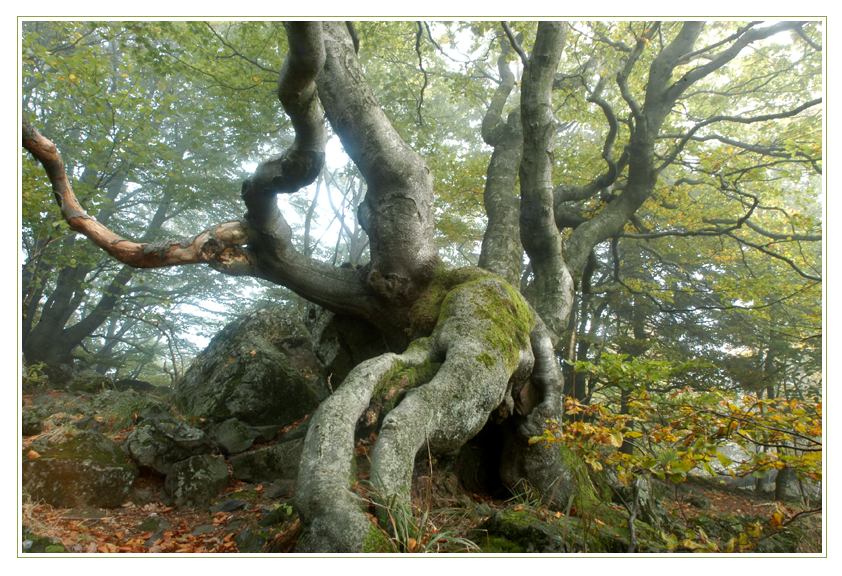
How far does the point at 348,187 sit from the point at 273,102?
551 cm

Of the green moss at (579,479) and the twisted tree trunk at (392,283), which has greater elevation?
the twisted tree trunk at (392,283)

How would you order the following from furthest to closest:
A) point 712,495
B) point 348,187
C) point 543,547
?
point 348,187, point 712,495, point 543,547

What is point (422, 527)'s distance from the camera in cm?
224

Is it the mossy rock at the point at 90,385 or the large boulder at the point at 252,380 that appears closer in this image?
the large boulder at the point at 252,380

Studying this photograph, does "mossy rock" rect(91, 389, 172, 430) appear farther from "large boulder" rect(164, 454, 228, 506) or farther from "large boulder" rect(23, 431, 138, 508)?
"large boulder" rect(164, 454, 228, 506)

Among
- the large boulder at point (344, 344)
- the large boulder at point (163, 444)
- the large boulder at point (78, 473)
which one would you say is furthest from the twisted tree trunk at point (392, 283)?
the large boulder at point (78, 473)

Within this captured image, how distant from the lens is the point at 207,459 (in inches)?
174

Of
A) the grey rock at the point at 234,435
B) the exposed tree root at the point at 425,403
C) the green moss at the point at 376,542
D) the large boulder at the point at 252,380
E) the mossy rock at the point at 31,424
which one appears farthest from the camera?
the large boulder at the point at 252,380

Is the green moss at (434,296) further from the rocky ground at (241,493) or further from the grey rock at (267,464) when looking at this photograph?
the grey rock at (267,464)

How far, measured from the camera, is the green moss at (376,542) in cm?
208

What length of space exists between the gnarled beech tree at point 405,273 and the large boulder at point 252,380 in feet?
4.58
